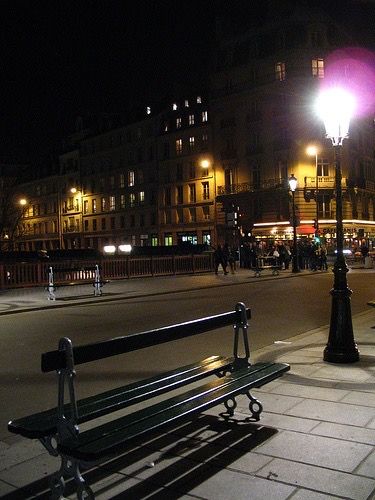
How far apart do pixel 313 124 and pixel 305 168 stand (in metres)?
4.80

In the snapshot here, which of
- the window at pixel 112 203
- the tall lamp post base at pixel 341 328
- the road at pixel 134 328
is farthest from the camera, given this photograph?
the window at pixel 112 203

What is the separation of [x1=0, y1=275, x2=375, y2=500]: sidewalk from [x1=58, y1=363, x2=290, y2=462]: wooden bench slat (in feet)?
1.33

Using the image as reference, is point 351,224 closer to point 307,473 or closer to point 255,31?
point 255,31

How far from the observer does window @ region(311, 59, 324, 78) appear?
5981 centimetres

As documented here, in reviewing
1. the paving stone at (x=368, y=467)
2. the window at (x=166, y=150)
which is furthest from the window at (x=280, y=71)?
the paving stone at (x=368, y=467)

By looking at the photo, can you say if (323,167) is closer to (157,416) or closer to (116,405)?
(116,405)

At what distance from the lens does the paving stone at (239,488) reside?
11.9 feet

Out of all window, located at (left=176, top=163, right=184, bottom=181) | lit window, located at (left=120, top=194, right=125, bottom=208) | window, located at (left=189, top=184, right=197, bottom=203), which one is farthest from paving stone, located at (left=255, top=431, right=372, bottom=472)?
lit window, located at (left=120, top=194, right=125, bottom=208)

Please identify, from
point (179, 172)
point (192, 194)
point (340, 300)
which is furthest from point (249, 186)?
point (340, 300)

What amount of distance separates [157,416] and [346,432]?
180 cm

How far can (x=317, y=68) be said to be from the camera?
2363 inches

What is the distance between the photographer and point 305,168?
6003 centimetres

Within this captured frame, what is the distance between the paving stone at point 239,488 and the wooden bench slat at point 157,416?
1.58 feet

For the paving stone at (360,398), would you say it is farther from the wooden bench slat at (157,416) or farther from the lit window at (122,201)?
the lit window at (122,201)
